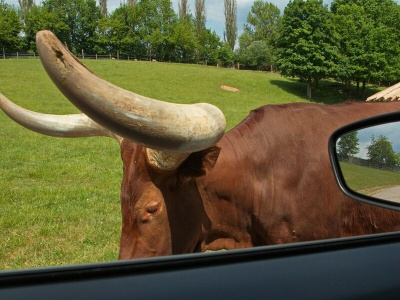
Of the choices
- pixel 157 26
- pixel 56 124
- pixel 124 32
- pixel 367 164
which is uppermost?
pixel 157 26

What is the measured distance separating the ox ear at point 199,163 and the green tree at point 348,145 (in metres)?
0.82

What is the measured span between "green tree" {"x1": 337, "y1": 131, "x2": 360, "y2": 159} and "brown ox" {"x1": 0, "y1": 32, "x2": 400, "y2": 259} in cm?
68

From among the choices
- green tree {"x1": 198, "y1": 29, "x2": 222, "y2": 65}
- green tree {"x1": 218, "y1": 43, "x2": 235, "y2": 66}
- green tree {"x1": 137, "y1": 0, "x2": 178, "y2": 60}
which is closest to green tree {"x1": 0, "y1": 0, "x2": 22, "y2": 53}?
green tree {"x1": 137, "y1": 0, "x2": 178, "y2": 60}

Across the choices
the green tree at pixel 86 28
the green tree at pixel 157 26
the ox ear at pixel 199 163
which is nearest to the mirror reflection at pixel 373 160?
the ox ear at pixel 199 163

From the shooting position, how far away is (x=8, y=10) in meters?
59.8

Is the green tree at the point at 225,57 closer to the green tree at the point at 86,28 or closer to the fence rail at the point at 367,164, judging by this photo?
the green tree at the point at 86,28

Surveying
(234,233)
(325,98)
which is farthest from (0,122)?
(325,98)

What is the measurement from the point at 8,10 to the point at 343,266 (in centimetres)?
6593

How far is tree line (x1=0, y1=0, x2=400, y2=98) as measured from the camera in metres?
42.1

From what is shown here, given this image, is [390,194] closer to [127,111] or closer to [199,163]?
[127,111]

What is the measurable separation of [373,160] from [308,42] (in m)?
41.3

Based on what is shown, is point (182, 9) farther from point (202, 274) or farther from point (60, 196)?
point (202, 274)

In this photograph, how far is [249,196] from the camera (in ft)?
11.5

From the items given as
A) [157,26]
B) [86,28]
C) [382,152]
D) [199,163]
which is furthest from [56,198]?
[157,26]
